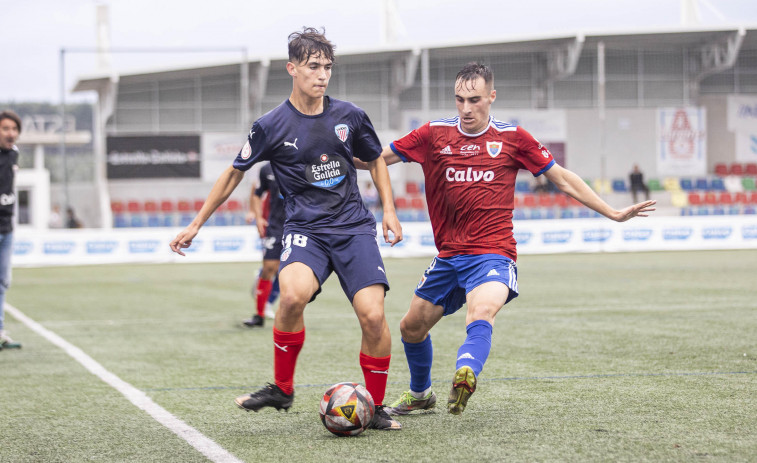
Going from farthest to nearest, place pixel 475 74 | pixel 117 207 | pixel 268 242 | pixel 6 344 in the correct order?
pixel 117 207, pixel 268 242, pixel 6 344, pixel 475 74

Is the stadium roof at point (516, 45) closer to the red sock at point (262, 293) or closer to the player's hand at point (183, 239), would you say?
the red sock at point (262, 293)

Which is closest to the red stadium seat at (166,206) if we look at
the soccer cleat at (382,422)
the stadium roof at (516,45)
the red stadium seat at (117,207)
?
the red stadium seat at (117,207)

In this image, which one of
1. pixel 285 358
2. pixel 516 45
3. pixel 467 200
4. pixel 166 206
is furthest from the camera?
pixel 516 45

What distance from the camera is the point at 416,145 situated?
5430mm

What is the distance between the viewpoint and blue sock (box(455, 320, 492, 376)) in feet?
14.5

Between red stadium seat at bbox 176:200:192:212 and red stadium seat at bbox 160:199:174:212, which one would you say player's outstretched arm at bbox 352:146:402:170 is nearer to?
red stadium seat at bbox 176:200:192:212

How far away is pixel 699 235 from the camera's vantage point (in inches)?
1015

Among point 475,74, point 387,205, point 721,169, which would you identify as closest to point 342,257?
point 387,205

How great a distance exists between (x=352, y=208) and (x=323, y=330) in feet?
16.1

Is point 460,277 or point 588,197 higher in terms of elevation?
point 588,197

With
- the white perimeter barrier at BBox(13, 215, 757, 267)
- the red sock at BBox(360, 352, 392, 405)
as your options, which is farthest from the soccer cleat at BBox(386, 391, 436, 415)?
the white perimeter barrier at BBox(13, 215, 757, 267)

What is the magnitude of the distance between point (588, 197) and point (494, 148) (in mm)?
578

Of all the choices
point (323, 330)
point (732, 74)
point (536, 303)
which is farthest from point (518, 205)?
point (323, 330)

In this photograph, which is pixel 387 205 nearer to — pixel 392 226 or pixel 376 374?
pixel 392 226
